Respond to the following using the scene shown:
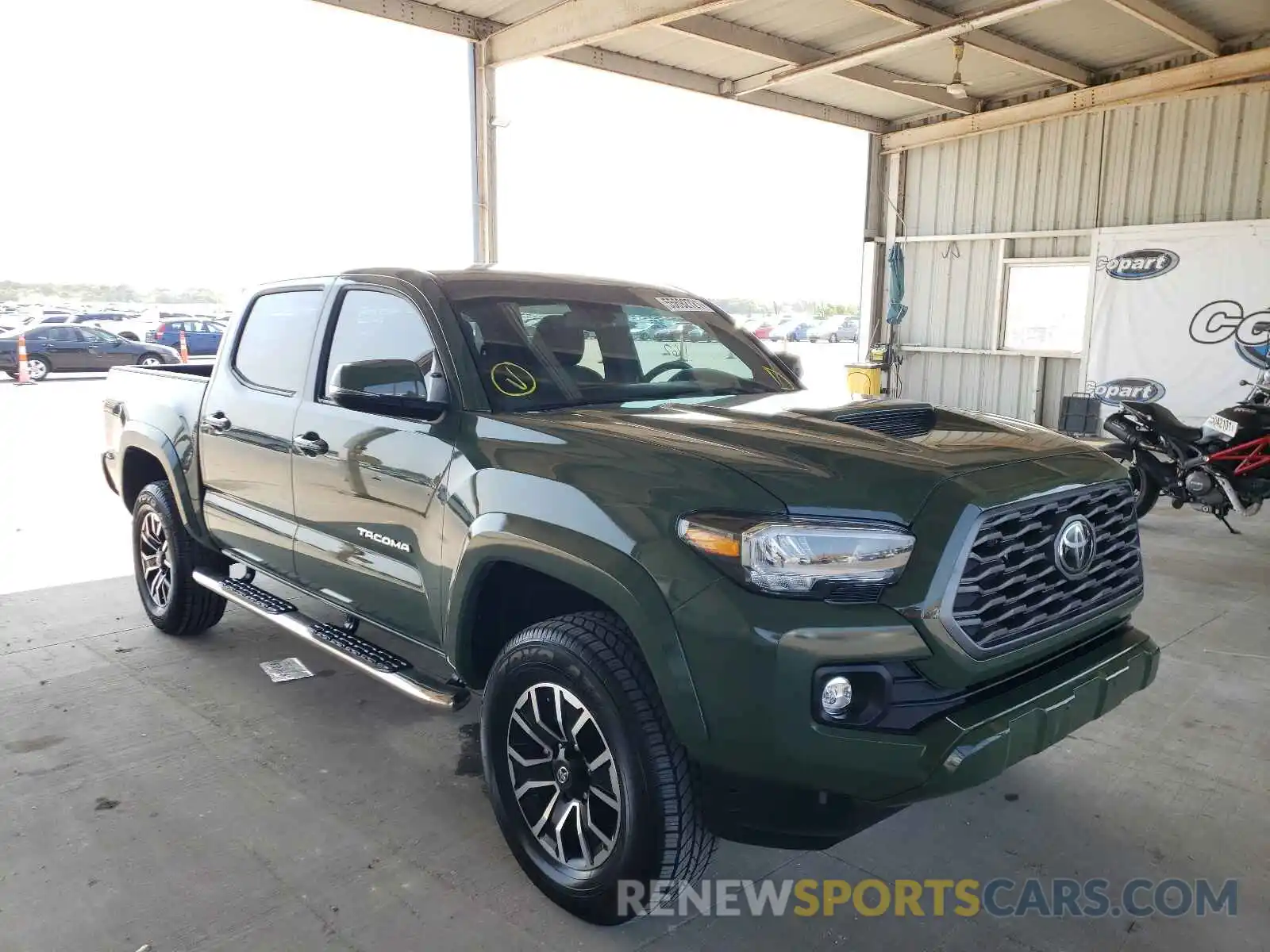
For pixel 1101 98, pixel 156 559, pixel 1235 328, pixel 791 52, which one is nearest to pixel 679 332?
pixel 156 559

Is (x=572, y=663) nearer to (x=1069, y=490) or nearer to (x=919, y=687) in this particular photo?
(x=919, y=687)

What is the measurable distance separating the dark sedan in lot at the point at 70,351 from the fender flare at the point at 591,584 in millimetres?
17428

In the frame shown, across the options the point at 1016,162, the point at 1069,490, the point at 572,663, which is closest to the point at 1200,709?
the point at 1069,490

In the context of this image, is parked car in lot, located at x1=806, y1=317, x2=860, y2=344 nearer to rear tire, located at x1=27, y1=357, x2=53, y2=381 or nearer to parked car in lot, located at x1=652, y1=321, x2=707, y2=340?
rear tire, located at x1=27, y1=357, x2=53, y2=381

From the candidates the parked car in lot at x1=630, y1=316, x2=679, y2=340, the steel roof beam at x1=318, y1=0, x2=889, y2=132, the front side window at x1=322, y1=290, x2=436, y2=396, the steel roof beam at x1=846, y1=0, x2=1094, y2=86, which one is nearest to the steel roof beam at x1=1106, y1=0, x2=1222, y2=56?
the steel roof beam at x1=846, y1=0, x2=1094, y2=86

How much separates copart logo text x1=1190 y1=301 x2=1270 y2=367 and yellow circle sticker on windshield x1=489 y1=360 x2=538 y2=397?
33.7 feet

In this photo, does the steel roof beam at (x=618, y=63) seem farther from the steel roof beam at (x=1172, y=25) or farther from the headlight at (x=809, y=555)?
the headlight at (x=809, y=555)

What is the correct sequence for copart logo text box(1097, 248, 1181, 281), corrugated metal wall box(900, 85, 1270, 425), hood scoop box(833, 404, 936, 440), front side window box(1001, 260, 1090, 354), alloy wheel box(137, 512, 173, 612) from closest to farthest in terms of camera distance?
hood scoop box(833, 404, 936, 440) < alloy wheel box(137, 512, 173, 612) < corrugated metal wall box(900, 85, 1270, 425) < copart logo text box(1097, 248, 1181, 281) < front side window box(1001, 260, 1090, 354)

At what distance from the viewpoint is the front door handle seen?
130 inches

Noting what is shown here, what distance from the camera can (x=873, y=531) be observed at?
208 centimetres

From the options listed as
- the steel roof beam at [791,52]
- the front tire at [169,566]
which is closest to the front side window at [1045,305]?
the steel roof beam at [791,52]

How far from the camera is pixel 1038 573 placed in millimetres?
2311

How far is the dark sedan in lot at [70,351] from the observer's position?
58.9ft

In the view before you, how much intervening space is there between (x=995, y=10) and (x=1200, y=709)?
24.5 feet
